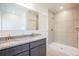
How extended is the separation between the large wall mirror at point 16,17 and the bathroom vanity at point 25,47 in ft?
0.78

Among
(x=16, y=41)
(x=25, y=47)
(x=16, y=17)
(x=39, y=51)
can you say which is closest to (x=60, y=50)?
(x=39, y=51)

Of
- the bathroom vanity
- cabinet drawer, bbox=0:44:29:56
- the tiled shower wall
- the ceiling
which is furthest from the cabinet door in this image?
the ceiling

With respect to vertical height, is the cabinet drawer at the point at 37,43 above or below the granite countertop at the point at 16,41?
below

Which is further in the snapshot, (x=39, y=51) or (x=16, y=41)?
(x=39, y=51)

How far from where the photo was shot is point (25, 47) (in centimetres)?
157

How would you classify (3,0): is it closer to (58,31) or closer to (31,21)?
(31,21)

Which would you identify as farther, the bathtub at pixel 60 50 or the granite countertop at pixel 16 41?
the bathtub at pixel 60 50

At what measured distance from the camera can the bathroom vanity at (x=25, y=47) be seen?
1.36m

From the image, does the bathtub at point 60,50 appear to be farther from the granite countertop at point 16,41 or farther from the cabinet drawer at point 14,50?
the cabinet drawer at point 14,50

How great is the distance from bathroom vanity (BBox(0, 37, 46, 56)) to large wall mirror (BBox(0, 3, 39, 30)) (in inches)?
9.4

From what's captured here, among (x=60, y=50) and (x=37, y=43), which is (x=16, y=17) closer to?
(x=37, y=43)

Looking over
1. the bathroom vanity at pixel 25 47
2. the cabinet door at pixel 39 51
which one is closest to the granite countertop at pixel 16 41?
the bathroom vanity at pixel 25 47

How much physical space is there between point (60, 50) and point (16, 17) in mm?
965

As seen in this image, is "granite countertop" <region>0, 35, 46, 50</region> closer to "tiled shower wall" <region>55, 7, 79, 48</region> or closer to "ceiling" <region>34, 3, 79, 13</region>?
"tiled shower wall" <region>55, 7, 79, 48</region>
